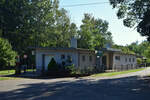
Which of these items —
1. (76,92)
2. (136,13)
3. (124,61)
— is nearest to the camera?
(76,92)

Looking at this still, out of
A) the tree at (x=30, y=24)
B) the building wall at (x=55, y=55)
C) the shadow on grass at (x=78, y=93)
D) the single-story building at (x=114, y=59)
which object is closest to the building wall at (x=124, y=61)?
the single-story building at (x=114, y=59)

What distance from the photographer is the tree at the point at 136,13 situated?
59.3ft

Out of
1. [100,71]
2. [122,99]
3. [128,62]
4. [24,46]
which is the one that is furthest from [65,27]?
[122,99]

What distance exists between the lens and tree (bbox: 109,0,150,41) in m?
18.1

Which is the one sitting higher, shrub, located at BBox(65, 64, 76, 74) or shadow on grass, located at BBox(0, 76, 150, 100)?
shrub, located at BBox(65, 64, 76, 74)

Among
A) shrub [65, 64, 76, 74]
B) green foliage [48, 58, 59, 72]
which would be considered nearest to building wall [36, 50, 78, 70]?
green foliage [48, 58, 59, 72]

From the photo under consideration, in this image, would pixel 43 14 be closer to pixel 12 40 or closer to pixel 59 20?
pixel 59 20

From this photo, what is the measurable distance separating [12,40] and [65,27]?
43.0 ft

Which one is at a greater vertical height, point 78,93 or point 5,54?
point 5,54

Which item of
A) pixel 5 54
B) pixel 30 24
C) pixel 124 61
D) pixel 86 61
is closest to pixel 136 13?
pixel 86 61

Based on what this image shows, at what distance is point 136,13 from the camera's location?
66.4ft

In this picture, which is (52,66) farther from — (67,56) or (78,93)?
(78,93)

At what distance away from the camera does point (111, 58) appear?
99.7ft

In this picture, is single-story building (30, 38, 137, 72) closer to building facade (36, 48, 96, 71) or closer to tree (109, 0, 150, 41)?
building facade (36, 48, 96, 71)
